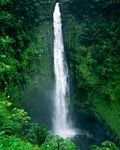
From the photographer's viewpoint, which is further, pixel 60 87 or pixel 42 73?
pixel 60 87

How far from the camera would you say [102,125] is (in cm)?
2017

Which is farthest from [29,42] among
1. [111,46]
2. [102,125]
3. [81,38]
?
[102,125]

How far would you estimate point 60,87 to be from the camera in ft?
71.6

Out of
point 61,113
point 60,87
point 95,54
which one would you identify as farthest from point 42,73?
point 95,54

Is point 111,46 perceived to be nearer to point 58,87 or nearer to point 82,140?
point 58,87

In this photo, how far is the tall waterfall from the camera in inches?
827

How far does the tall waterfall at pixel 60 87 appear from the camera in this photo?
21.0 meters

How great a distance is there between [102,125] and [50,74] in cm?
410

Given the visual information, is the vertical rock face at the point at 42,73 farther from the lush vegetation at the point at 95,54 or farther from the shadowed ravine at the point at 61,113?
the lush vegetation at the point at 95,54

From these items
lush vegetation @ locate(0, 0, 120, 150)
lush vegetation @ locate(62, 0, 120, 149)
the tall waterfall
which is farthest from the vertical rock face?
lush vegetation @ locate(62, 0, 120, 149)

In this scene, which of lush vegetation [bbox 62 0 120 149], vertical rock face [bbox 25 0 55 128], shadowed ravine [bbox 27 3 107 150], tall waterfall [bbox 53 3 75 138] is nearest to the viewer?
shadowed ravine [bbox 27 3 107 150]

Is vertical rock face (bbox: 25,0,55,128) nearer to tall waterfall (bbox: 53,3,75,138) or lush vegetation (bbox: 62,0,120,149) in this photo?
tall waterfall (bbox: 53,3,75,138)

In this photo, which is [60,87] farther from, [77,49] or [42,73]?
[77,49]

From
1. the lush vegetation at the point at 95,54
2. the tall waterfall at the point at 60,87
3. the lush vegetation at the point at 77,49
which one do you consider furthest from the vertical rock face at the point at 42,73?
the lush vegetation at the point at 95,54
